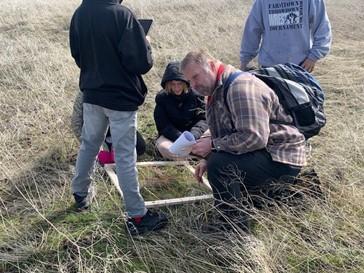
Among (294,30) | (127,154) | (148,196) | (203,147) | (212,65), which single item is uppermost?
(212,65)

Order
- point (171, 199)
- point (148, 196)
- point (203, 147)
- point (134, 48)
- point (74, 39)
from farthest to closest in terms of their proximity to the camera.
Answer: point (148, 196), point (171, 199), point (203, 147), point (74, 39), point (134, 48)

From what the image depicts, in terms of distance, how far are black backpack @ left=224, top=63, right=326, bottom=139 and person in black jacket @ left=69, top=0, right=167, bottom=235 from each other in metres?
0.61

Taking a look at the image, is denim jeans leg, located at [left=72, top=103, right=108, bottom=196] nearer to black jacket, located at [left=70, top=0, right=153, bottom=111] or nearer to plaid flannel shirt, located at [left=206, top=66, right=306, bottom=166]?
black jacket, located at [left=70, top=0, right=153, bottom=111]

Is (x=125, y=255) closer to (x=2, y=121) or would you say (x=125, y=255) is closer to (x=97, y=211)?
(x=97, y=211)

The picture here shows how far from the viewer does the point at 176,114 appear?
416 centimetres

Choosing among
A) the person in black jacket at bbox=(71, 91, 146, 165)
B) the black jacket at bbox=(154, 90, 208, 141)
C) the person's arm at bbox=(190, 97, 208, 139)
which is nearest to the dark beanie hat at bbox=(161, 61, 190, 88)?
the black jacket at bbox=(154, 90, 208, 141)

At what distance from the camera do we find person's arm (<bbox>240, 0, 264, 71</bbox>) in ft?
13.0

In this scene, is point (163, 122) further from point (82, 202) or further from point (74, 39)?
point (74, 39)

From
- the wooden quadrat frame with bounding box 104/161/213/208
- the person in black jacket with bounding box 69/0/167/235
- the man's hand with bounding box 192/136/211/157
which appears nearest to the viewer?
the person in black jacket with bounding box 69/0/167/235

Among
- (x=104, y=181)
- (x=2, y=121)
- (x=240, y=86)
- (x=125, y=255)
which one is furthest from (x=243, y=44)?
(x=2, y=121)

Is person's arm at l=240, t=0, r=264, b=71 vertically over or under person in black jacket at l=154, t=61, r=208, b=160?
over

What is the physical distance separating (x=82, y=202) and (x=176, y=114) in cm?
133

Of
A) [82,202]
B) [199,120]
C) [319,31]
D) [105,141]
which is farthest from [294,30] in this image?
[82,202]

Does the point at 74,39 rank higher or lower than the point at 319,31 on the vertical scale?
higher
